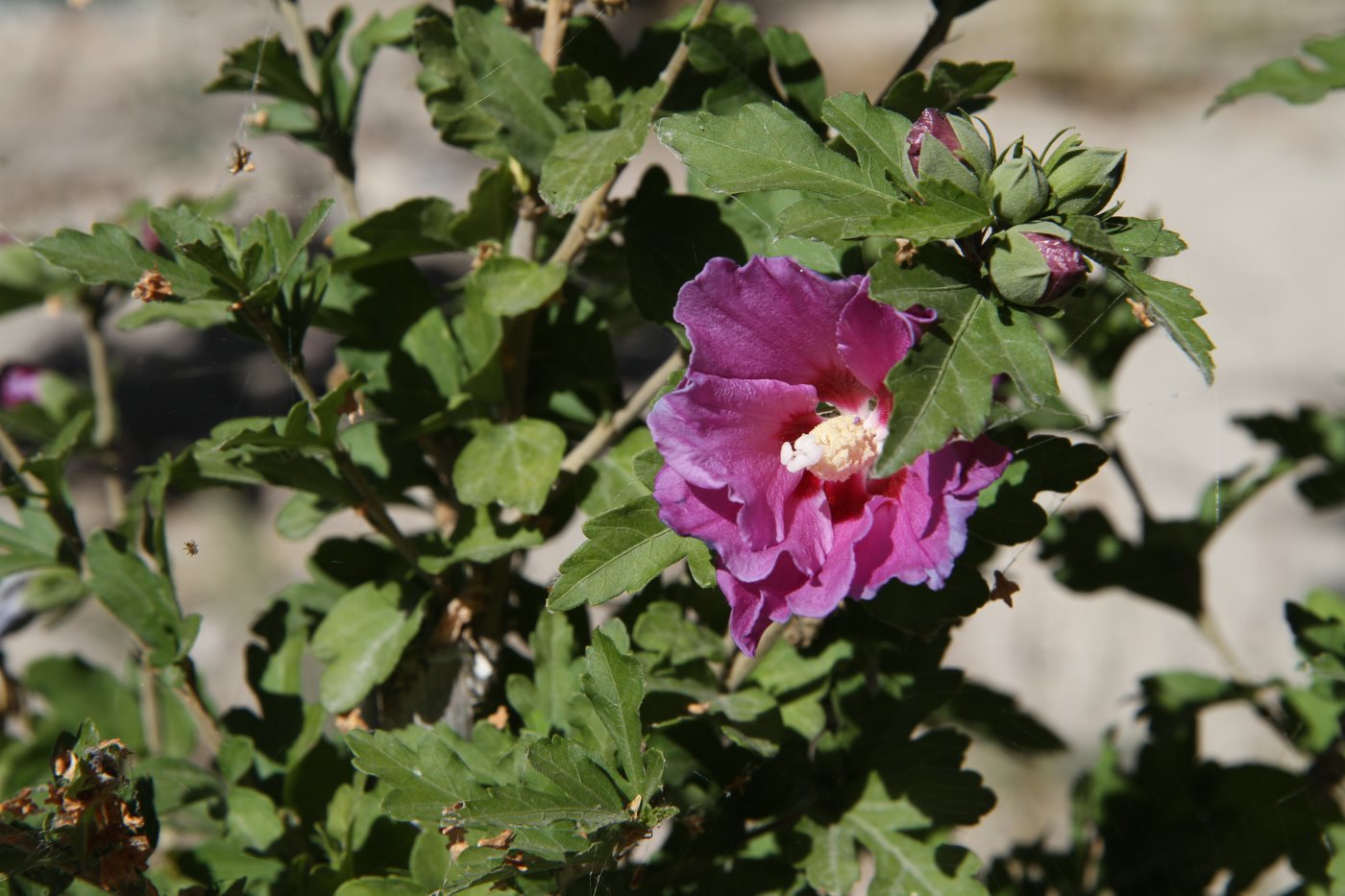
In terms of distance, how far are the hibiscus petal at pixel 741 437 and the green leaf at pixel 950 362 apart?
13 centimetres

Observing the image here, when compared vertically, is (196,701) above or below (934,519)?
below

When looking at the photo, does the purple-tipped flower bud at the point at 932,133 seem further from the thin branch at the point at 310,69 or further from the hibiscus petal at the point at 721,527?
the thin branch at the point at 310,69

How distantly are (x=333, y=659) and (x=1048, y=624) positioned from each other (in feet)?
8.79

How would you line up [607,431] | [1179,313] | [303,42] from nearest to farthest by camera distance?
[1179,313] → [607,431] → [303,42]

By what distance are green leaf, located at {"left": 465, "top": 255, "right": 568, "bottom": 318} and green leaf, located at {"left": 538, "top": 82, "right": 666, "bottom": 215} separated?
101 mm

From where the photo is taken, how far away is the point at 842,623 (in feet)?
3.77

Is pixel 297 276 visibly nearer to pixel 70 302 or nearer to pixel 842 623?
pixel 842 623

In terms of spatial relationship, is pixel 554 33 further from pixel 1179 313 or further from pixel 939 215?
pixel 1179 313

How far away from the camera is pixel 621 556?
33.0 inches

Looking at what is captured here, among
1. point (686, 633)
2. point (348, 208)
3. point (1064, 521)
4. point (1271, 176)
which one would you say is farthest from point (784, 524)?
point (1271, 176)

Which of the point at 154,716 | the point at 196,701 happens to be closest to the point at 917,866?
the point at 196,701

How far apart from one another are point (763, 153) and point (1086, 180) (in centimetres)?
22

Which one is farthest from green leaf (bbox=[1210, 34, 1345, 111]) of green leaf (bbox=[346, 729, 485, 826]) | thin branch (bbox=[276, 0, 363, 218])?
green leaf (bbox=[346, 729, 485, 826])

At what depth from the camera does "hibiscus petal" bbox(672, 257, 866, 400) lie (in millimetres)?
780
